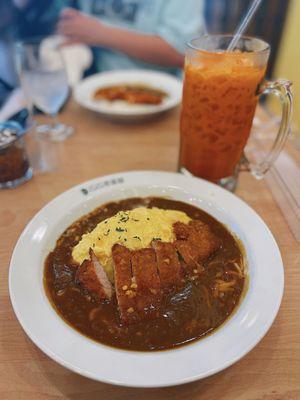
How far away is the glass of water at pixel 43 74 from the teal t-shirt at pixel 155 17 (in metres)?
1.16

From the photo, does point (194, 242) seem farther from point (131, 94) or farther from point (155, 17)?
point (155, 17)

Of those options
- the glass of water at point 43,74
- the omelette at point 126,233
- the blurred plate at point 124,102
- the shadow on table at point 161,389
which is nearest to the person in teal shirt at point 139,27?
the blurred plate at point 124,102

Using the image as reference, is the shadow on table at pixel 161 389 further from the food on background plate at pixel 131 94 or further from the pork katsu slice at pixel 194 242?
the food on background plate at pixel 131 94

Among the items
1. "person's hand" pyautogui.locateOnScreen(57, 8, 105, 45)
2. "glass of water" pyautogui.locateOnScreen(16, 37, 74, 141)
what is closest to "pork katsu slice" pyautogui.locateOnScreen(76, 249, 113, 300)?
"glass of water" pyautogui.locateOnScreen(16, 37, 74, 141)

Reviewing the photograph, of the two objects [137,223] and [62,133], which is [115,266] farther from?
[62,133]

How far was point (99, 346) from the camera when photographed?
802 mm

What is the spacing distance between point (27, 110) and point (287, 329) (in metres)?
1.58

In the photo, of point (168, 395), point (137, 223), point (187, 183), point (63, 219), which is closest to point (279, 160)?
point (187, 183)

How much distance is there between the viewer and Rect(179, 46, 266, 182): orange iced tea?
122cm

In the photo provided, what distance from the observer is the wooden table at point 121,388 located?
0.81 meters

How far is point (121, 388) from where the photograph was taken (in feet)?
2.70

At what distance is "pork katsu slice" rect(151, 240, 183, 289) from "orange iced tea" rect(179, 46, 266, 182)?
543mm

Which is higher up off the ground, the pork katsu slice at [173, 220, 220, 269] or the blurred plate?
the blurred plate

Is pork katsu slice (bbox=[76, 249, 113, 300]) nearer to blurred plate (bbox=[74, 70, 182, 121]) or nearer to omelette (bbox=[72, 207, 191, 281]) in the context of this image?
omelette (bbox=[72, 207, 191, 281])
